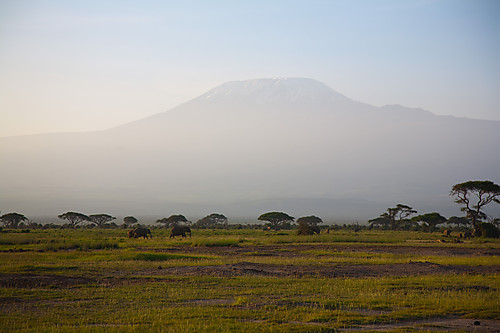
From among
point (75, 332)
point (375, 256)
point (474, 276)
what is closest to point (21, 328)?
point (75, 332)

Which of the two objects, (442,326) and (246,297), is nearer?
(442,326)

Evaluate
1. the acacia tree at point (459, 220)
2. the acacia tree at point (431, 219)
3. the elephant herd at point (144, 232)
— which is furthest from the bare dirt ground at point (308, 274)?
the acacia tree at point (459, 220)

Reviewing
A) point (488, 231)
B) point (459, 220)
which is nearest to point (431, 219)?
point (459, 220)

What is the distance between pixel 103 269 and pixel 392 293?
35.5 feet

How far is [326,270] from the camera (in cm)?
1961

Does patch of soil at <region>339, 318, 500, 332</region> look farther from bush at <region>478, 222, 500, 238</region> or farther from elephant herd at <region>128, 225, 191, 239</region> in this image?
bush at <region>478, 222, 500, 238</region>

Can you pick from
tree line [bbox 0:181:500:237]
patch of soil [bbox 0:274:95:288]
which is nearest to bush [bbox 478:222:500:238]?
tree line [bbox 0:181:500:237]

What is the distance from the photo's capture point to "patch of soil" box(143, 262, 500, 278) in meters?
18.3

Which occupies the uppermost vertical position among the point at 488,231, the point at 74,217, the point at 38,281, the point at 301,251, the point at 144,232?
the point at 74,217

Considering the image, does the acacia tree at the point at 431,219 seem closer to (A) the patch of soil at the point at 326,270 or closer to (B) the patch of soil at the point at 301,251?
(B) the patch of soil at the point at 301,251

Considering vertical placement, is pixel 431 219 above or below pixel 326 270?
above

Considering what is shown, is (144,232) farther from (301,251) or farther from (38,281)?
(38,281)

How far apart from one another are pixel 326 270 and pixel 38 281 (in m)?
10.5

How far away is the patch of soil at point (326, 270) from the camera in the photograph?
18.3 meters
